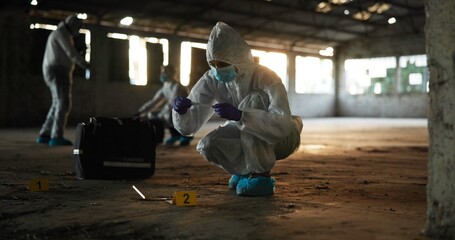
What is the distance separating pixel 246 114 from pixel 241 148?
42 cm

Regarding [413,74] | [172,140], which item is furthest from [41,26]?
[413,74]

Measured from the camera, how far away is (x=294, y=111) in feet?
75.3

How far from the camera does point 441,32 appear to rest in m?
1.94

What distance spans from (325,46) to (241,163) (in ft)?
71.3

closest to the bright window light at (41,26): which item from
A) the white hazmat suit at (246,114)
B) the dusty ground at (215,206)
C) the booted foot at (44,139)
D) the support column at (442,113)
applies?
the booted foot at (44,139)

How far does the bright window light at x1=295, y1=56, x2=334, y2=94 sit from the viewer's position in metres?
23.3

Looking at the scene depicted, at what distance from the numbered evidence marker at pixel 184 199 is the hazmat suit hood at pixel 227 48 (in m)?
0.84

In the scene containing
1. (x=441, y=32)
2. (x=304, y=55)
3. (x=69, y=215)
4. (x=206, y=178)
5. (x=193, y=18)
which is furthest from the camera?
(x=304, y=55)

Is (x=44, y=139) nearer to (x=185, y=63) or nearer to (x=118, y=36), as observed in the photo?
(x=118, y=36)

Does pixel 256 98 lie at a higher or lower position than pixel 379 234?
higher

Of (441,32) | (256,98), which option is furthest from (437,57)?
(256,98)

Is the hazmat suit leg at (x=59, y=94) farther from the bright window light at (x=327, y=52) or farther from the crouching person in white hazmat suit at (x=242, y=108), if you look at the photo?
the bright window light at (x=327, y=52)

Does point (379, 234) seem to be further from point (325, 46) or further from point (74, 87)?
point (325, 46)

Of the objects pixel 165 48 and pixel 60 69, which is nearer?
pixel 60 69
